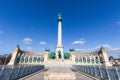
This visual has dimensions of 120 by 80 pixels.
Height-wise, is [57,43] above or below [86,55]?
above

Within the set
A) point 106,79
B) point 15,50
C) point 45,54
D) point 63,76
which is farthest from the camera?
point 45,54

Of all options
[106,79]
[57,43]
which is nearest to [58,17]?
[57,43]

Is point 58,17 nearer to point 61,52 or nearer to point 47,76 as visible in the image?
point 61,52

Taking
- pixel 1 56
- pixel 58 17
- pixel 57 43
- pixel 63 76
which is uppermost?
pixel 58 17

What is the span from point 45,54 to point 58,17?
23880 millimetres

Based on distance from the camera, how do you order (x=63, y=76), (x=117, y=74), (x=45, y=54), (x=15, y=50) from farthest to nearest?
(x=45, y=54) < (x=15, y=50) < (x=117, y=74) < (x=63, y=76)

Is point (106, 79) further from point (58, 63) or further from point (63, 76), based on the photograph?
point (58, 63)

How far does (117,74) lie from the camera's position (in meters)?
7.79

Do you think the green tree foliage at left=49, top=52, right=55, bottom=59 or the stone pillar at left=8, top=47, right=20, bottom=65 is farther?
the green tree foliage at left=49, top=52, right=55, bottom=59

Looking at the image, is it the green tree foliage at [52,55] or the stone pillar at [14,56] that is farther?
the green tree foliage at [52,55]

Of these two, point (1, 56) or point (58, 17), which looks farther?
point (58, 17)

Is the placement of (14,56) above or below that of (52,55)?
below

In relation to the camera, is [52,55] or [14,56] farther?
[52,55]


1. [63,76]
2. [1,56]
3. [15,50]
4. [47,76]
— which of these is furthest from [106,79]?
[1,56]
